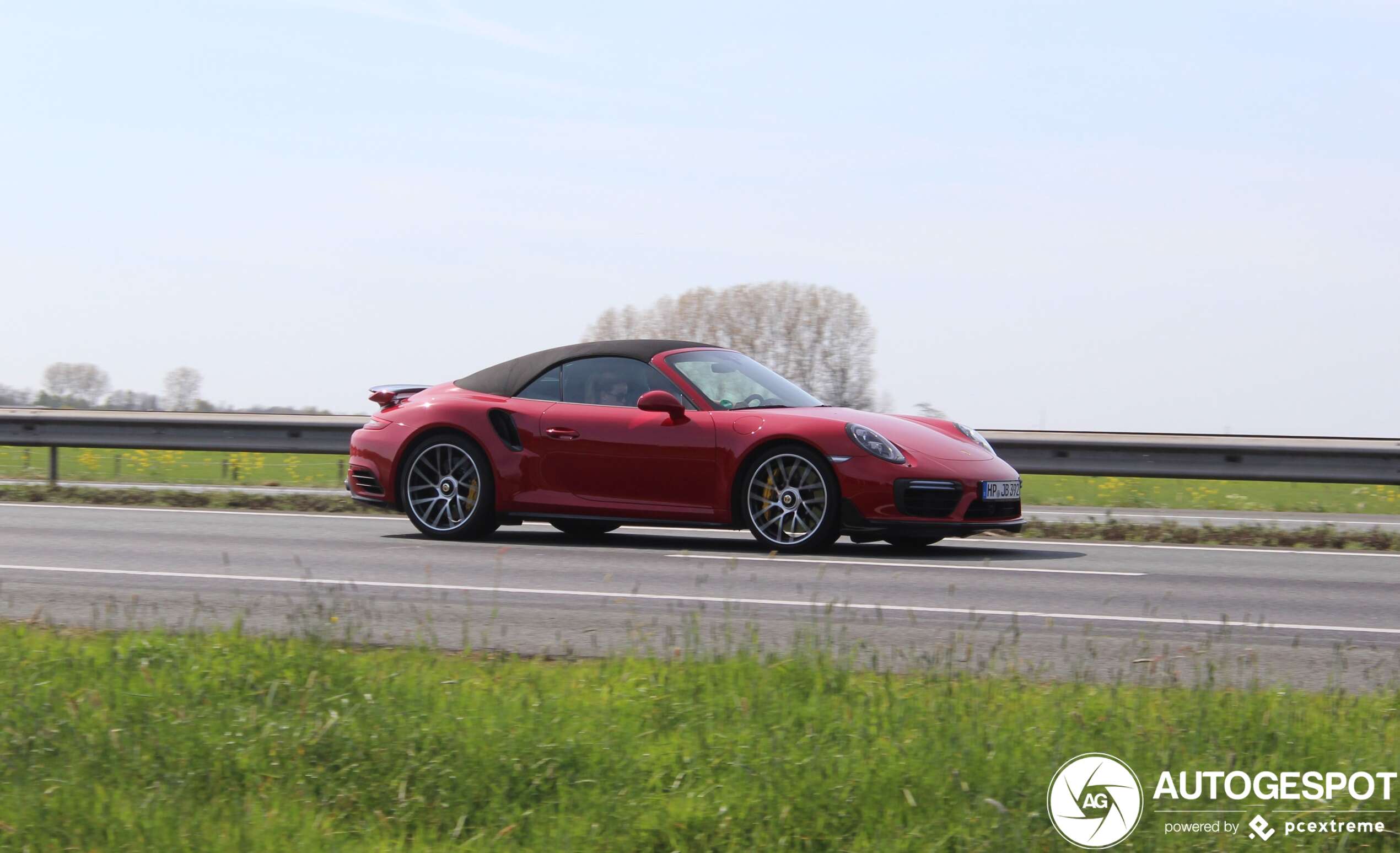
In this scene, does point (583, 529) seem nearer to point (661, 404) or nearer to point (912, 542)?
point (661, 404)

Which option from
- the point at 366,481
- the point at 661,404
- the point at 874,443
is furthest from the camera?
the point at 366,481

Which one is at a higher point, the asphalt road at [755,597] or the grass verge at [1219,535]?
the grass verge at [1219,535]

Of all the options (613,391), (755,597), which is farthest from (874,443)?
(755,597)

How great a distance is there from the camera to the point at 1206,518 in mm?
14422

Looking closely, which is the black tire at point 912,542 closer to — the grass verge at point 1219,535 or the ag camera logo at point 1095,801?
the grass verge at point 1219,535

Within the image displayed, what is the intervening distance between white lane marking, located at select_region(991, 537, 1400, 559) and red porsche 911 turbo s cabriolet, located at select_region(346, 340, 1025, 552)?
908 millimetres

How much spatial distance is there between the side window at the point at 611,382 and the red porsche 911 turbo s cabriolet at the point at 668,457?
1cm

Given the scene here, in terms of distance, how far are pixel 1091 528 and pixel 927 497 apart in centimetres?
300

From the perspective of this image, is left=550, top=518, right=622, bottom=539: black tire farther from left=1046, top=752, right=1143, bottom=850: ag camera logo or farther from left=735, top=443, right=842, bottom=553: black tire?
left=1046, top=752, right=1143, bottom=850: ag camera logo

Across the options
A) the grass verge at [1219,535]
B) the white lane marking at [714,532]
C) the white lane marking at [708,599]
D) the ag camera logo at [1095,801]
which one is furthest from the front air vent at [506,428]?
the ag camera logo at [1095,801]

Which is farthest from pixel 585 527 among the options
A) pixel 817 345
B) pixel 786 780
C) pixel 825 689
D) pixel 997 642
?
pixel 817 345

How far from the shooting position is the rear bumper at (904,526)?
369 inches


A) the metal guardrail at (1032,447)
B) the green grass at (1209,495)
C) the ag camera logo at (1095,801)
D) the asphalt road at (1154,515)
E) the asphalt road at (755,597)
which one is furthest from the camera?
the green grass at (1209,495)

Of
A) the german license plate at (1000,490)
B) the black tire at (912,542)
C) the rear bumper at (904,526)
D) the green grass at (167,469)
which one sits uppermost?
the german license plate at (1000,490)
